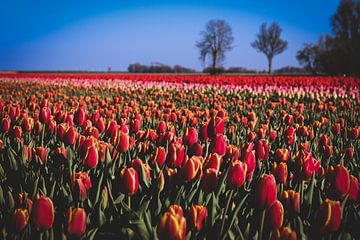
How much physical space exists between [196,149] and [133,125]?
95cm

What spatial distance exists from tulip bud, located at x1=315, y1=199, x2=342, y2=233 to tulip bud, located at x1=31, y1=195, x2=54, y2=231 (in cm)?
98

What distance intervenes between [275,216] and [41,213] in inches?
34.0

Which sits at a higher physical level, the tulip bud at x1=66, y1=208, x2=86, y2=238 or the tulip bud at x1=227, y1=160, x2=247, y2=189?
the tulip bud at x1=227, y1=160, x2=247, y2=189

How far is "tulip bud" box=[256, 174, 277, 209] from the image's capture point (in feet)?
4.27

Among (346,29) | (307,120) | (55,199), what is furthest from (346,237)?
(346,29)

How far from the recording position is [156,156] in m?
1.88

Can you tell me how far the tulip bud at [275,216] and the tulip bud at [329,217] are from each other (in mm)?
134

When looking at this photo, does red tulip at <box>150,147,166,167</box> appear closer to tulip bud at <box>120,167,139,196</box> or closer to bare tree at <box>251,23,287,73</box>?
tulip bud at <box>120,167,139,196</box>

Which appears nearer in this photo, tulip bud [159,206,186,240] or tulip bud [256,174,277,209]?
tulip bud [159,206,186,240]

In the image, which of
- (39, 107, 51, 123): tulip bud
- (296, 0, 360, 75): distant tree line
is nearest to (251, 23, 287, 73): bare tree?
(296, 0, 360, 75): distant tree line

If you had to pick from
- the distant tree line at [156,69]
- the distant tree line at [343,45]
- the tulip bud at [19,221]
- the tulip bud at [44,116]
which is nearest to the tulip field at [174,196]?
the tulip bud at [19,221]

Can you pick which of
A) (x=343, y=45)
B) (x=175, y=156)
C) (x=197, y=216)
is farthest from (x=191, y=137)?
(x=343, y=45)

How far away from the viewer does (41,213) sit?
1.12m

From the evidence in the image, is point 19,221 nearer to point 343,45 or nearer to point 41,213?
point 41,213
